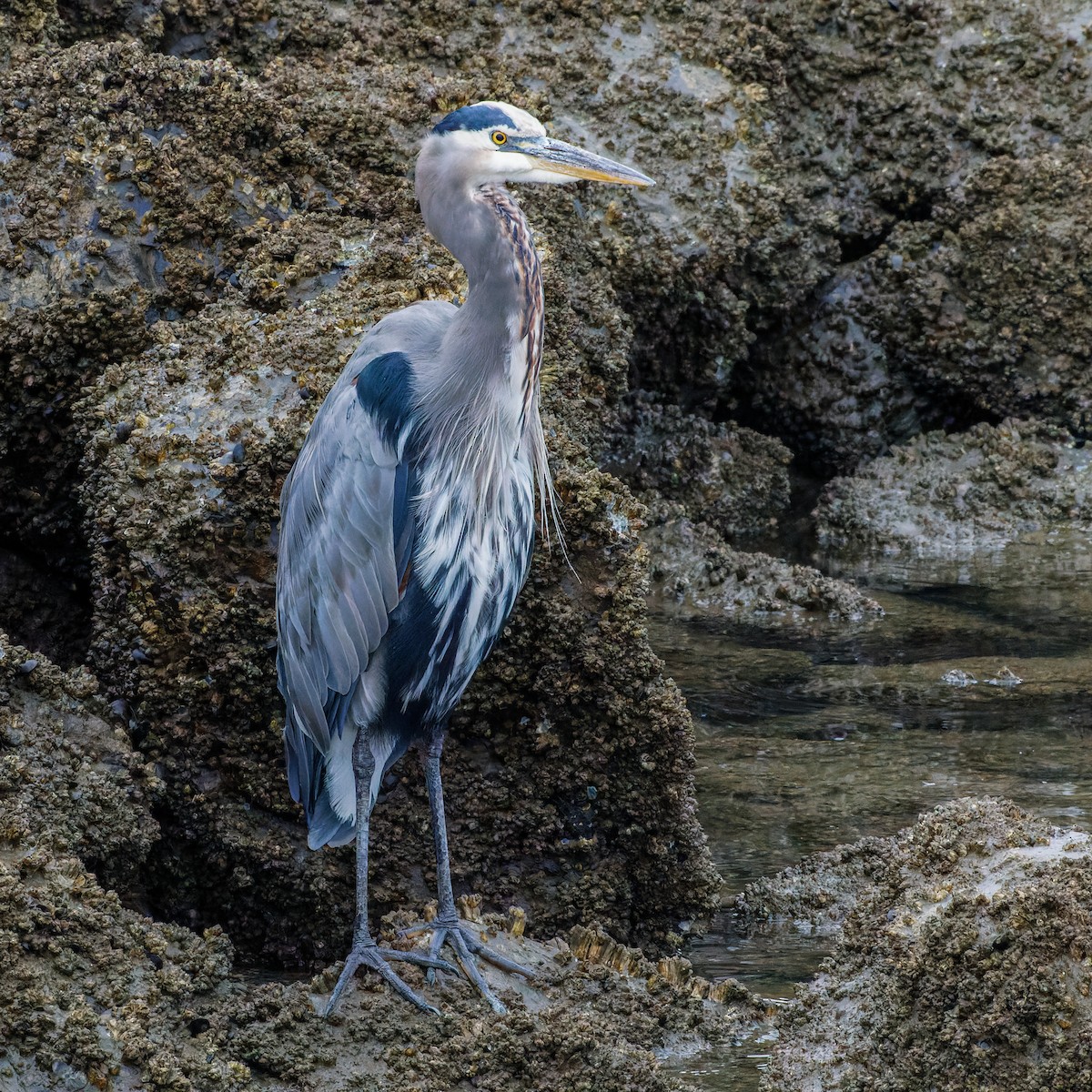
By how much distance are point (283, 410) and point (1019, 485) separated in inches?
186

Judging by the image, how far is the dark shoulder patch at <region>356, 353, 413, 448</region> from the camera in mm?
4023

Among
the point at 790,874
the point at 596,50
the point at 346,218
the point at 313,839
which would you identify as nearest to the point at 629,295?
the point at 596,50

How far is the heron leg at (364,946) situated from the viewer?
3697 mm

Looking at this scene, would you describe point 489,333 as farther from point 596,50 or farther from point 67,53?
point 596,50

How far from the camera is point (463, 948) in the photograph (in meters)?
3.86

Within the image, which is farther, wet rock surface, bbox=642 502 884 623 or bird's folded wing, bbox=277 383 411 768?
wet rock surface, bbox=642 502 884 623

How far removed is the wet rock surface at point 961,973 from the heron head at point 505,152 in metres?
1.84

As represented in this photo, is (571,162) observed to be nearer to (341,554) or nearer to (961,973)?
(341,554)

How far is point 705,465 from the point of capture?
7.77 metres

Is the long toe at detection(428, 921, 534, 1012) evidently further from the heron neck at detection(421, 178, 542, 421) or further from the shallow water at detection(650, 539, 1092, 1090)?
the heron neck at detection(421, 178, 542, 421)

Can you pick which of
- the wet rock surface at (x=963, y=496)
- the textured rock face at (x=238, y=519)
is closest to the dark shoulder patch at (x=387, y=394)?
the textured rock face at (x=238, y=519)

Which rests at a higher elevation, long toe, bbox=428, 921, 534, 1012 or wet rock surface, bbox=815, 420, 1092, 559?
wet rock surface, bbox=815, 420, 1092, 559

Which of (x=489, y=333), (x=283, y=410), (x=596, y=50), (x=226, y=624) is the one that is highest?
(x=596, y=50)

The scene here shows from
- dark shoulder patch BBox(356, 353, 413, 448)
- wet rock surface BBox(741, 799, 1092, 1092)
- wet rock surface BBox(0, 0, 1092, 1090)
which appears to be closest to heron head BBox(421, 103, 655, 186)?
dark shoulder patch BBox(356, 353, 413, 448)
